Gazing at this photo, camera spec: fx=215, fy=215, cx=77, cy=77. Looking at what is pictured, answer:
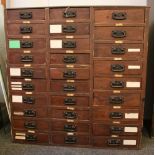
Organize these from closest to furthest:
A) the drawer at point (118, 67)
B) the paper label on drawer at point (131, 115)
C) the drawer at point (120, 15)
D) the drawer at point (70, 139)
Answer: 1. the drawer at point (120, 15)
2. the drawer at point (118, 67)
3. the paper label on drawer at point (131, 115)
4. the drawer at point (70, 139)

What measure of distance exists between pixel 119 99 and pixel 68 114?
20.1 inches

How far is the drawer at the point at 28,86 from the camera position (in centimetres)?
204

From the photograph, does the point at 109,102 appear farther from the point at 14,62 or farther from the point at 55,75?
the point at 14,62

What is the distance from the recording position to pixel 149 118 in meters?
2.62

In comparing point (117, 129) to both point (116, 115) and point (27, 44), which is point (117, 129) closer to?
point (116, 115)

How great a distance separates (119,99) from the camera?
200cm

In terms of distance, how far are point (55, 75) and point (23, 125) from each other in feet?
2.08

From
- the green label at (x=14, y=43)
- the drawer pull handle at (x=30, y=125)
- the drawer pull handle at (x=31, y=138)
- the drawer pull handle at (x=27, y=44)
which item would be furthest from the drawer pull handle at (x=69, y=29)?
the drawer pull handle at (x=31, y=138)

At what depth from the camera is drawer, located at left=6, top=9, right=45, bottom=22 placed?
189cm

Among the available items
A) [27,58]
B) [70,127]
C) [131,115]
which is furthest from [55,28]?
[131,115]

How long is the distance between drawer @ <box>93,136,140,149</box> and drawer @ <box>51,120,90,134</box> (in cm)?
15

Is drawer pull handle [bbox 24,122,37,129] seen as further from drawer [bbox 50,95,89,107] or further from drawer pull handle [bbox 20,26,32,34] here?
drawer pull handle [bbox 20,26,32,34]

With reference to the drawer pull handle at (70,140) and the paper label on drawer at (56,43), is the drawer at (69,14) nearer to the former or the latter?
the paper label on drawer at (56,43)

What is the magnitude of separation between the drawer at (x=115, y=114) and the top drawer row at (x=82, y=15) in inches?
31.9
